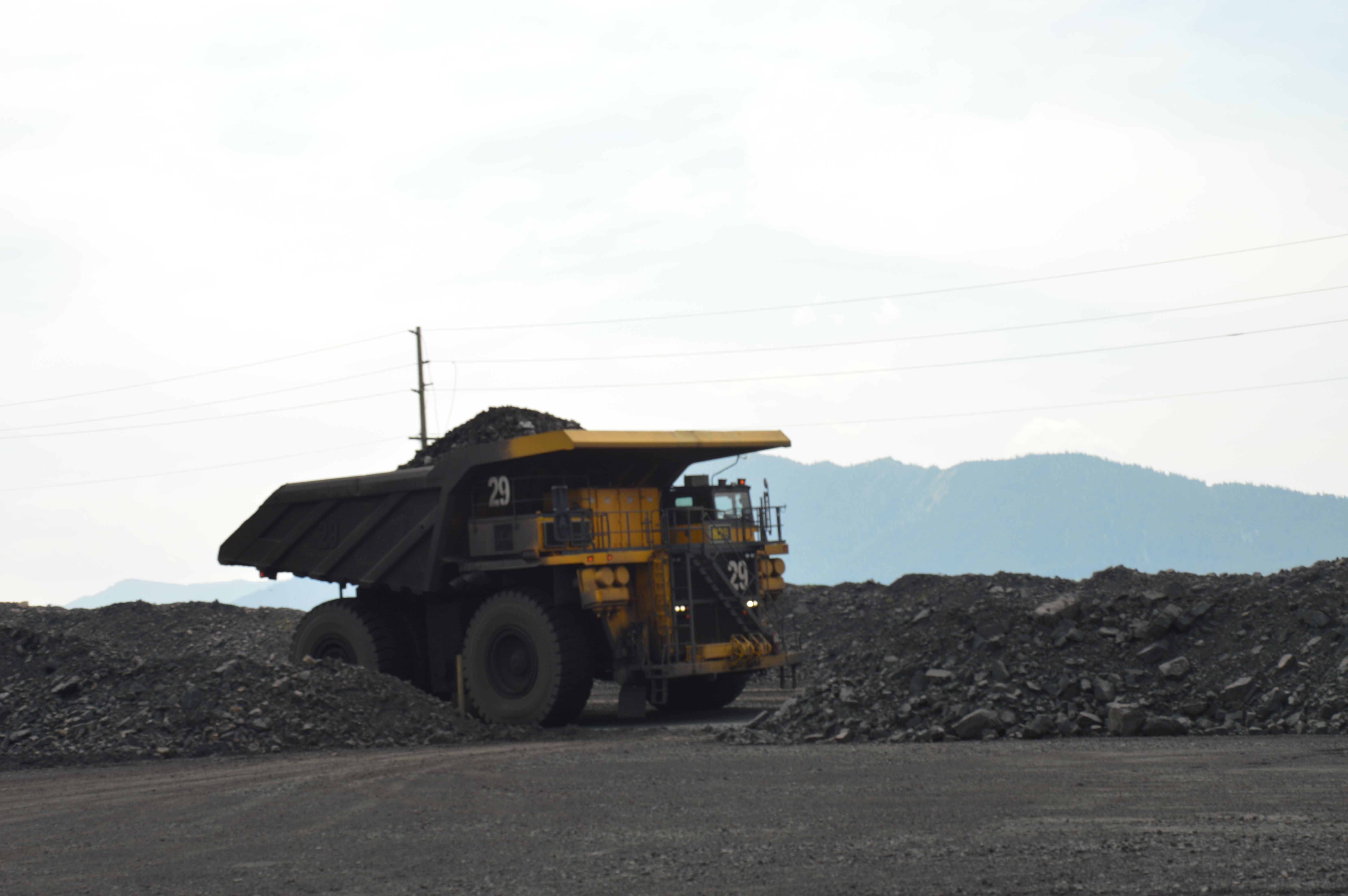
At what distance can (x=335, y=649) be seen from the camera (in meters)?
19.5

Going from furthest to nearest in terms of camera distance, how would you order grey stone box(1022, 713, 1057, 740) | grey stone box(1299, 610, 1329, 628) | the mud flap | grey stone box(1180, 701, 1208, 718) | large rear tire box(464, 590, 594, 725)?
1. the mud flap
2. large rear tire box(464, 590, 594, 725)
3. grey stone box(1299, 610, 1329, 628)
4. grey stone box(1180, 701, 1208, 718)
5. grey stone box(1022, 713, 1057, 740)

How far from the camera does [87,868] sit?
27.5ft

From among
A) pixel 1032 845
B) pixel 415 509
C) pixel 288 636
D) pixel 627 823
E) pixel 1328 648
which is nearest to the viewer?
pixel 1032 845

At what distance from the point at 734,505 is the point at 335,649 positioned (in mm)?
6357

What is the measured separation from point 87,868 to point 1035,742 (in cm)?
848

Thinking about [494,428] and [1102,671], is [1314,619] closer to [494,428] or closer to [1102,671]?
[1102,671]

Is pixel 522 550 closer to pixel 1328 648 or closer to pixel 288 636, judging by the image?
pixel 1328 648

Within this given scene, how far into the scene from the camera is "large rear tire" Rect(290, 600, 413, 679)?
18719 mm

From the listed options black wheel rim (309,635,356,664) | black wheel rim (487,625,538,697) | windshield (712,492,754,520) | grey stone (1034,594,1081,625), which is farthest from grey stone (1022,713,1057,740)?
black wheel rim (309,635,356,664)

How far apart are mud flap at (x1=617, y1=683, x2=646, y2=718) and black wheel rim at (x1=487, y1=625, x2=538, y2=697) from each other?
3.56ft

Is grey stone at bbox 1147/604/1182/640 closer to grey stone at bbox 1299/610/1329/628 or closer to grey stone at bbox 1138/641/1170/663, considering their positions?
grey stone at bbox 1138/641/1170/663

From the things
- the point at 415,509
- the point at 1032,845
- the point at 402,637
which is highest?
the point at 415,509

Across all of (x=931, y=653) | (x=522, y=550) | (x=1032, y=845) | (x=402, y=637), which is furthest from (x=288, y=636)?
(x=1032, y=845)

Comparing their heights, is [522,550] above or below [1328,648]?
above
